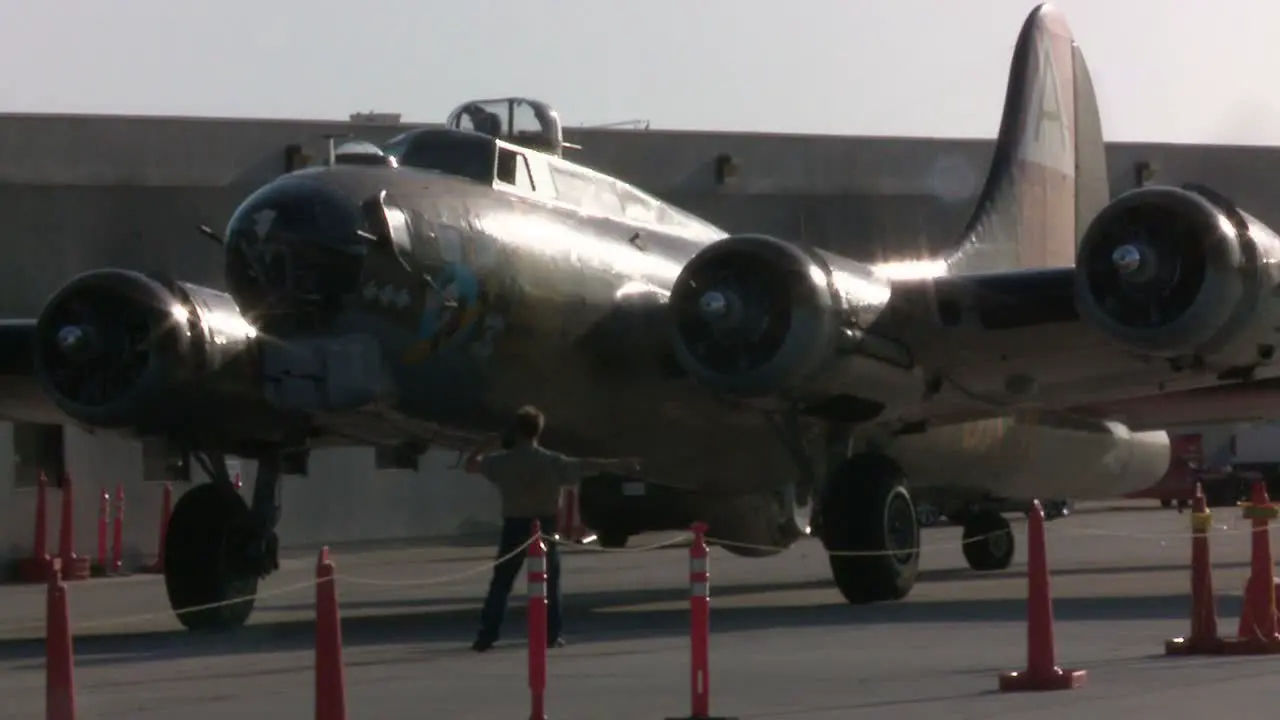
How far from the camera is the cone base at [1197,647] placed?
535 inches

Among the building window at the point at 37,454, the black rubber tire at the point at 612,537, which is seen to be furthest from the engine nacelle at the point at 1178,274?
the building window at the point at 37,454

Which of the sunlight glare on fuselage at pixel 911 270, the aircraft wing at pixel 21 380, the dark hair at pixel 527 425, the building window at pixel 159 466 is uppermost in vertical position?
the sunlight glare on fuselage at pixel 911 270

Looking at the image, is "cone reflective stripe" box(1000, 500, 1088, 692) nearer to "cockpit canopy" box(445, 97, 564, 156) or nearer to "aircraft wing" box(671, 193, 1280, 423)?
"aircraft wing" box(671, 193, 1280, 423)

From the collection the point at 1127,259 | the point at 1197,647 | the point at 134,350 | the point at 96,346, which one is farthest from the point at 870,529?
the point at 96,346

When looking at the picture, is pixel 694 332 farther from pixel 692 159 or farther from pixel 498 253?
pixel 692 159

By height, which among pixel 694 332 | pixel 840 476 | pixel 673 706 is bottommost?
pixel 673 706

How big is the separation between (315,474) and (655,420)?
1794 cm

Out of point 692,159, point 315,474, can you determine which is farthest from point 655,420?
point 692,159

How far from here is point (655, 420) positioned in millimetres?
18719

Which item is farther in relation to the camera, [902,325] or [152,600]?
[152,600]

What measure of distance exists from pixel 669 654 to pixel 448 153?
16.7ft

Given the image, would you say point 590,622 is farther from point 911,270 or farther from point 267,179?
point 267,179

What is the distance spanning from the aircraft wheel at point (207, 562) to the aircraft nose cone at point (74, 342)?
150 cm

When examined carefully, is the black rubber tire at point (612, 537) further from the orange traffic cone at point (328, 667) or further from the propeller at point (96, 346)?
the orange traffic cone at point (328, 667)
